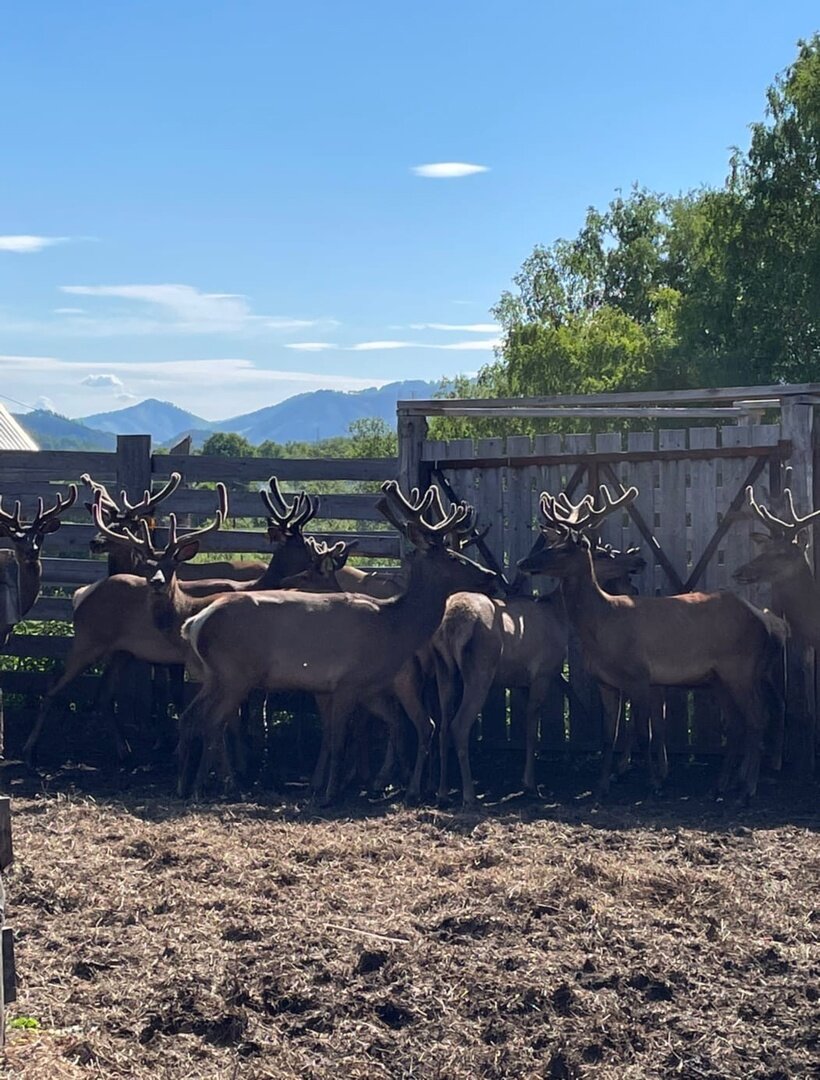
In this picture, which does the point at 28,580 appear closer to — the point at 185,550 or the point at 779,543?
the point at 185,550

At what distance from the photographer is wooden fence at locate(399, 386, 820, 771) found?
10977 mm

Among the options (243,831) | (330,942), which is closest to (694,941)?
(330,942)

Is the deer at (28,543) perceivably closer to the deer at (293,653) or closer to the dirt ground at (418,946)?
the deer at (293,653)

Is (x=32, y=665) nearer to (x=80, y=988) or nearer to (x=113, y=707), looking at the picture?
(x=113, y=707)

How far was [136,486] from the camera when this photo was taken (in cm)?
1348

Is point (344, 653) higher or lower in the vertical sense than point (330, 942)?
higher

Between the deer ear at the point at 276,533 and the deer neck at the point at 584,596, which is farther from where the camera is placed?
the deer ear at the point at 276,533

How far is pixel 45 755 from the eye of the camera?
12.1 m

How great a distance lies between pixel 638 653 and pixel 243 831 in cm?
343

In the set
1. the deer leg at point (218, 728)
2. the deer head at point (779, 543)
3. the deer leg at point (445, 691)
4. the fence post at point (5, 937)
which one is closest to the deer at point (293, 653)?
the deer leg at point (218, 728)

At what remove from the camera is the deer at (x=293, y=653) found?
35.4 feet

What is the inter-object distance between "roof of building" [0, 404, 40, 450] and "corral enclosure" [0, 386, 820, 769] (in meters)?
21.0

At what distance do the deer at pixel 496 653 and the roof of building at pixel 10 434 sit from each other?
24470 mm

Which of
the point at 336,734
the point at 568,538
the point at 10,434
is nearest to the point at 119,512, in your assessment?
the point at 336,734
